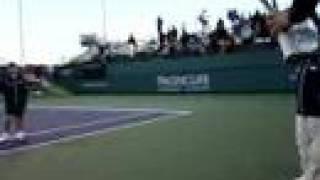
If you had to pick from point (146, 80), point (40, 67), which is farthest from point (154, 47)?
point (40, 67)

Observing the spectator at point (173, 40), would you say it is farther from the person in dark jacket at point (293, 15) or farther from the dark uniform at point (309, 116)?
the person in dark jacket at point (293, 15)

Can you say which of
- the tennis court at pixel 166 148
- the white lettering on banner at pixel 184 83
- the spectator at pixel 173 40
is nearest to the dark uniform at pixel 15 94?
the tennis court at pixel 166 148

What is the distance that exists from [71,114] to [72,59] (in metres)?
14.2

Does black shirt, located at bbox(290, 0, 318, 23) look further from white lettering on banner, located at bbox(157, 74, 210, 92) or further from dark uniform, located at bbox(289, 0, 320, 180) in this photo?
white lettering on banner, located at bbox(157, 74, 210, 92)

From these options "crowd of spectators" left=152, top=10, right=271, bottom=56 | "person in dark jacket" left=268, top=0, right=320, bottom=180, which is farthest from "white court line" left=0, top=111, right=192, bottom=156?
"crowd of spectators" left=152, top=10, right=271, bottom=56

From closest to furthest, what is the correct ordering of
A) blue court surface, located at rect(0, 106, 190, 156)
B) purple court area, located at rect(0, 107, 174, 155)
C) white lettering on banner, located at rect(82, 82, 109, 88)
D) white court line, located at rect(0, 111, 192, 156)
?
white court line, located at rect(0, 111, 192, 156), blue court surface, located at rect(0, 106, 190, 156), purple court area, located at rect(0, 107, 174, 155), white lettering on banner, located at rect(82, 82, 109, 88)

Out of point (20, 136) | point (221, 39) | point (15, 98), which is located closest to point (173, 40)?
point (221, 39)

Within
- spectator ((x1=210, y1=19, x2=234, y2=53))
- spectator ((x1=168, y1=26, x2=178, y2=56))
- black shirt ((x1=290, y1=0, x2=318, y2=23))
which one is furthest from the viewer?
spectator ((x1=168, y1=26, x2=178, y2=56))

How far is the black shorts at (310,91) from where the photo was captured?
4.09m

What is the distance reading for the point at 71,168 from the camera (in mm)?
9094

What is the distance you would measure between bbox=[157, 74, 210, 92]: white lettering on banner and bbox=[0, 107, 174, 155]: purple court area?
7.26 metres

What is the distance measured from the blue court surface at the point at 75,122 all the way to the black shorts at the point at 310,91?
7.30 m

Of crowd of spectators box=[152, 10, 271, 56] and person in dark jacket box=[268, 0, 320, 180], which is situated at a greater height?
crowd of spectators box=[152, 10, 271, 56]

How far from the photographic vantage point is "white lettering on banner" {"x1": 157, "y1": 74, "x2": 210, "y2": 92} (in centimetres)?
2717
